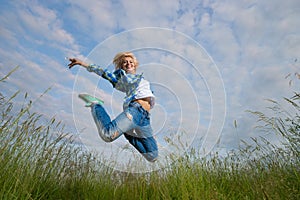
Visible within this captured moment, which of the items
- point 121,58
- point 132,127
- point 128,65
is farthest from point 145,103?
point 121,58

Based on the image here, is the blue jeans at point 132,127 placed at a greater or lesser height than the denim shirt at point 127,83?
lesser

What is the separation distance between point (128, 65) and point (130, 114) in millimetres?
1065

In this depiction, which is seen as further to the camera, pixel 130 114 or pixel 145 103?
pixel 145 103

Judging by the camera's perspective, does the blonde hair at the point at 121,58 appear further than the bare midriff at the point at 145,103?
Yes

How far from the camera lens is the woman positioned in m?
4.39

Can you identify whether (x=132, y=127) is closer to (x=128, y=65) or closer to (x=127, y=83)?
(x=127, y=83)

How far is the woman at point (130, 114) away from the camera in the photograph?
4.39 m

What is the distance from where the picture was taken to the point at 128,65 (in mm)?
5090

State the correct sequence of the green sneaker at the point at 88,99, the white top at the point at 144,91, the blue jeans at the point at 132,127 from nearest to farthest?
the blue jeans at the point at 132,127
the green sneaker at the point at 88,99
the white top at the point at 144,91

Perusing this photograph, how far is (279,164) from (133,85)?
8.20 ft

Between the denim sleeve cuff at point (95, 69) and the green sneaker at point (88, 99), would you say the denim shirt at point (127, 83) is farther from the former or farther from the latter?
the green sneaker at point (88, 99)

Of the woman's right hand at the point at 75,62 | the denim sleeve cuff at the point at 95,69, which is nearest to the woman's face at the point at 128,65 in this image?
the denim sleeve cuff at the point at 95,69

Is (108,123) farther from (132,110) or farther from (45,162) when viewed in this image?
(45,162)

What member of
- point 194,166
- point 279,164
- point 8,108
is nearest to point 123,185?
point 194,166
